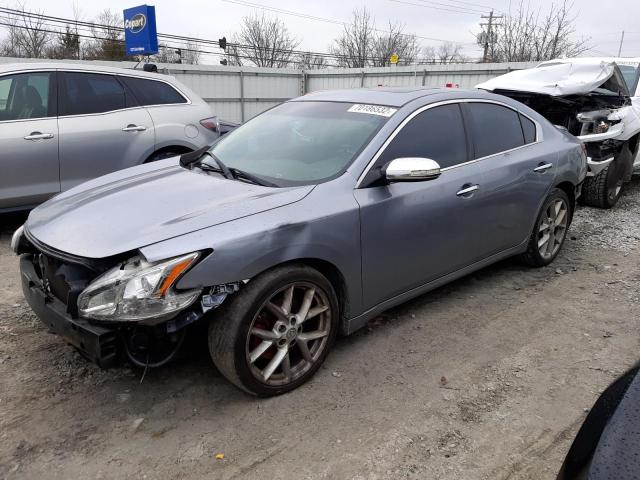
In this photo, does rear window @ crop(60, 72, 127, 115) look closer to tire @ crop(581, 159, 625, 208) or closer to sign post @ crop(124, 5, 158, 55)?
tire @ crop(581, 159, 625, 208)

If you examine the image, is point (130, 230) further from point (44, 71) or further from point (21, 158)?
point (44, 71)

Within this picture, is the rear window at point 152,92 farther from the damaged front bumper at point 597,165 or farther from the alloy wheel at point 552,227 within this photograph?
the damaged front bumper at point 597,165

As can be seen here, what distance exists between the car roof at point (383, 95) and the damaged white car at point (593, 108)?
315cm

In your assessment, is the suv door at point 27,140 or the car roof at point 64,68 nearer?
the suv door at point 27,140

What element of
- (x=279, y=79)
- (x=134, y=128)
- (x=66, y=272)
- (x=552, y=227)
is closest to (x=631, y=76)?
(x=552, y=227)

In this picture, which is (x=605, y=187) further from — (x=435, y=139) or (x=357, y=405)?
(x=357, y=405)

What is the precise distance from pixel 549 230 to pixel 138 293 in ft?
12.2

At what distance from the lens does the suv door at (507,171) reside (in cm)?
381

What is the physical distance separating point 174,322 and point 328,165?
1.31m

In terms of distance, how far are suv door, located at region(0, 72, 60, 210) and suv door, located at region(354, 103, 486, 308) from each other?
3731 millimetres

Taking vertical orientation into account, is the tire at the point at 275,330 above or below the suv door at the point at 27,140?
below

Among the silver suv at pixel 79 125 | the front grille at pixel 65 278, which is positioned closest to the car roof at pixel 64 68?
the silver suv at pixel 79 125

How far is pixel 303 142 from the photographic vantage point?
3.37 m

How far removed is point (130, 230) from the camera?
8.30 feet
